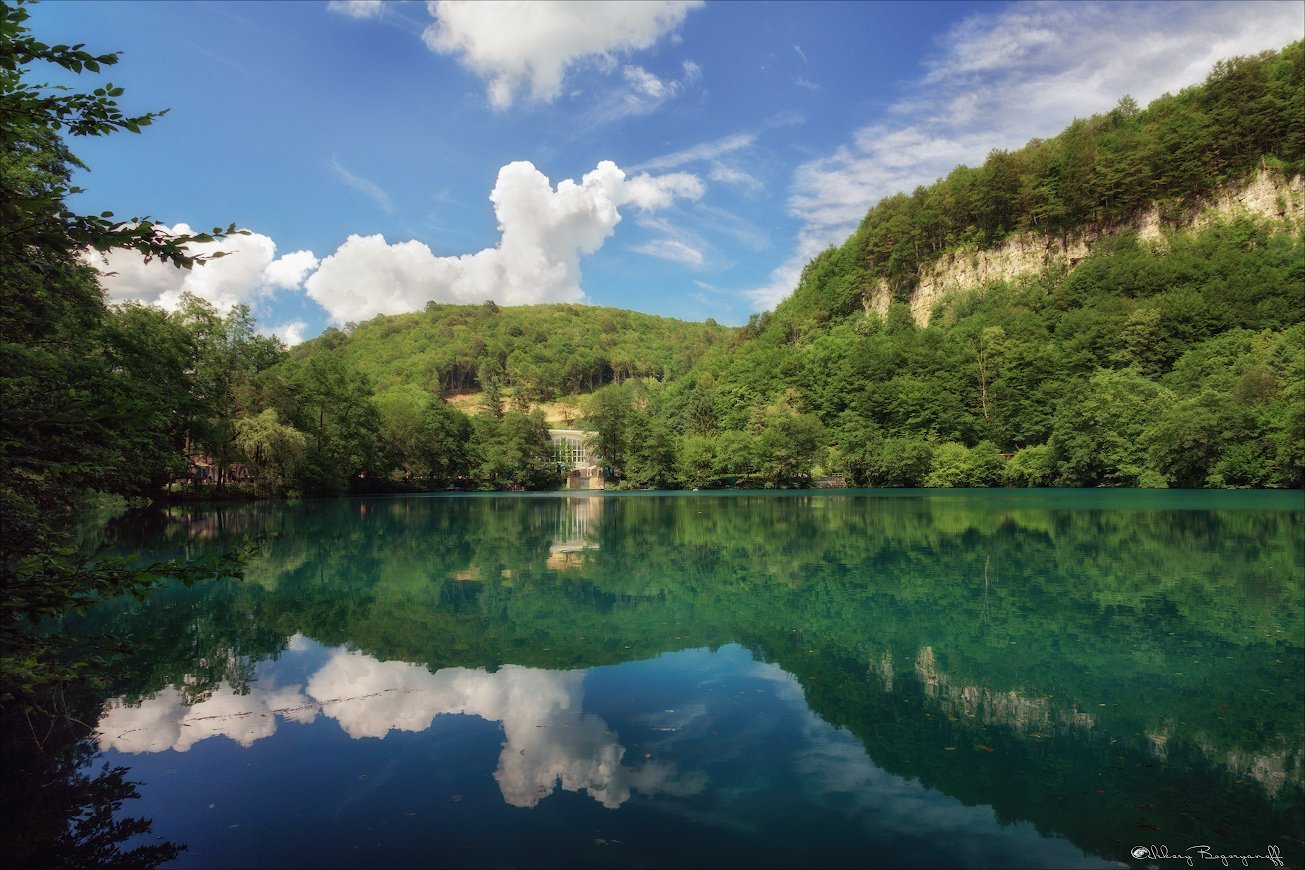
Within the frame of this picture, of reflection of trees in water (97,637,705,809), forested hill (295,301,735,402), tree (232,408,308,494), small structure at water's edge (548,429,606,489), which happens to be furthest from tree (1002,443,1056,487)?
forested hill (295,301,735,402)

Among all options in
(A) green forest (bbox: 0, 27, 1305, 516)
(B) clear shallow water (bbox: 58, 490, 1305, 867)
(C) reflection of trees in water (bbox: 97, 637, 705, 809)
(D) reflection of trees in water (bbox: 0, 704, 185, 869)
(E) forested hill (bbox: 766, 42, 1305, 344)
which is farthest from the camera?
(E) forested hill (bbox: 766, 42, 1305, 344)

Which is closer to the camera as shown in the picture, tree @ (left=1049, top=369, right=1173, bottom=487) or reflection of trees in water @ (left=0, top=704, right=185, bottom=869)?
reflection of trees in water @ (left=0, top=704, right=185, bottom=869)

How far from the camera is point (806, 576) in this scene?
1609 cm

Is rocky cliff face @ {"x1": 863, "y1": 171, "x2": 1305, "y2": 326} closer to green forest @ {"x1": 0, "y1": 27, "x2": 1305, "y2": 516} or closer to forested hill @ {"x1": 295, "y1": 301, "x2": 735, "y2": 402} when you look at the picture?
green forest @ {"x1": 0, "y1": 27, "x2": 1305, "y2": 516}

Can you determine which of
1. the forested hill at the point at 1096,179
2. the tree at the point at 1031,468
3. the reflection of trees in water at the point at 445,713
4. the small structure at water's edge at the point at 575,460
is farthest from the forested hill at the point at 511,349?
the reflection of trees in water at the point at 445,713

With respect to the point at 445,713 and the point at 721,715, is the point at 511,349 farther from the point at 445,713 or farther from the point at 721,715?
the point at 721,715

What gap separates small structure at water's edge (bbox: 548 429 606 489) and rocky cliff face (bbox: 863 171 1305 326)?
161ft

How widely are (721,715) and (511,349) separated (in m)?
155

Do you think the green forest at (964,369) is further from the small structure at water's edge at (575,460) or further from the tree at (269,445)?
the small structure at water's edge at (575,460)

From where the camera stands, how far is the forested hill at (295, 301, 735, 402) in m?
142

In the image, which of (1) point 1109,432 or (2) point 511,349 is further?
(2) point 511,349

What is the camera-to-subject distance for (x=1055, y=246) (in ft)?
284

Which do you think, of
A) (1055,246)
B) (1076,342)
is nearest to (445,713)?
(1076,342)

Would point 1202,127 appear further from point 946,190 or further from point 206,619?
point 206,619
